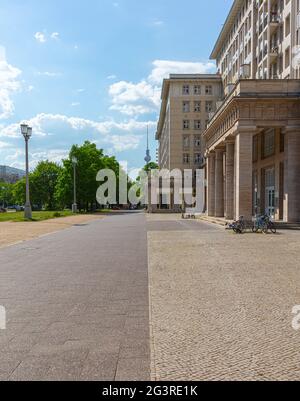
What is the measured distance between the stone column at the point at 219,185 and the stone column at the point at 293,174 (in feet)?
42.2

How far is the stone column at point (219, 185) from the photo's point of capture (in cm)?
4122

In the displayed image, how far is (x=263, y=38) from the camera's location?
39000mm

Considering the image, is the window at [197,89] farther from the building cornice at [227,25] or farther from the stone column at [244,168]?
the stone column at [244,168]

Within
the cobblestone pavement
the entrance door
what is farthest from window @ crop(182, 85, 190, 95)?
the cobblestone pavement

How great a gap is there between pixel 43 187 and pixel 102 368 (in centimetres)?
9857

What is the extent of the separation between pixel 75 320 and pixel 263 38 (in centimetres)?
3816

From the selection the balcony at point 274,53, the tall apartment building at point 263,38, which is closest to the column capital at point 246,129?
the tall apartment building at point 263,38

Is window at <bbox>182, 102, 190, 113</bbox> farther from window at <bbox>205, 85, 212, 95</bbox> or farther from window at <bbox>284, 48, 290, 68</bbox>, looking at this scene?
window at <bbox>284, 48, 290, 68</bbox>

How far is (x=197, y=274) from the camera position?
1037 cm

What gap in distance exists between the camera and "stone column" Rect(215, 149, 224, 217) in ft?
135

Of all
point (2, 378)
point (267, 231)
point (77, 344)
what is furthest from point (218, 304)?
point (267, 231)

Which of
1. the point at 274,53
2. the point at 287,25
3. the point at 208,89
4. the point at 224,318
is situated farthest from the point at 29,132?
the point at 208,89

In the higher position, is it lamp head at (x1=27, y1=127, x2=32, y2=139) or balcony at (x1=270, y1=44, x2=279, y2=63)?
balcony at (x1=270, y1=44, x2=279, y2=63)

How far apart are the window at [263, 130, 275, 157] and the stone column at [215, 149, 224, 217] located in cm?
499
